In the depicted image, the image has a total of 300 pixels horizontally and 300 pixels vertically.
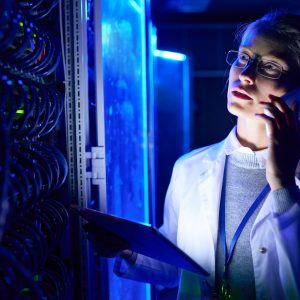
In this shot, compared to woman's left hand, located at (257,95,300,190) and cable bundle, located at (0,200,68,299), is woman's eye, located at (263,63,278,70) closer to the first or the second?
woman's left hand, located at (257,95,300,190)

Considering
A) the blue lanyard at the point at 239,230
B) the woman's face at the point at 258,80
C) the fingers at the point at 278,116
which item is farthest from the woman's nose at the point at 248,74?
the blue lanyard at the point at 239,230

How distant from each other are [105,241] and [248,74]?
949 mm

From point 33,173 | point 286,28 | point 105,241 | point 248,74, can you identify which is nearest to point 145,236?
point 105,241

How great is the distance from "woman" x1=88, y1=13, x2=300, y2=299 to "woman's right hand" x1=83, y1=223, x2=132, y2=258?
0.22 metres

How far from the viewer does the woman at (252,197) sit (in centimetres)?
143

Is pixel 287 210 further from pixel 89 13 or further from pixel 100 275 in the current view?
pixel 89 13

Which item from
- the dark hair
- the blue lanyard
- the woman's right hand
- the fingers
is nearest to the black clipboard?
the woman's right hand

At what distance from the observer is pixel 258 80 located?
1.58m

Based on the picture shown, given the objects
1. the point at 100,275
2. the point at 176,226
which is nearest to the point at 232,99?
the point at 176,226

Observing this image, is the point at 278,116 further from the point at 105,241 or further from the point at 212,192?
the point at 105,241

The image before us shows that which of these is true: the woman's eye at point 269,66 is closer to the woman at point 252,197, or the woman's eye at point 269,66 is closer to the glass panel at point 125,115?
the woman at point 252,197

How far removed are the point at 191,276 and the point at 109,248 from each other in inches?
19.7

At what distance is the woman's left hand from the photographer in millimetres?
1432

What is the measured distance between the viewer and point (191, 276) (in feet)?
5.70
